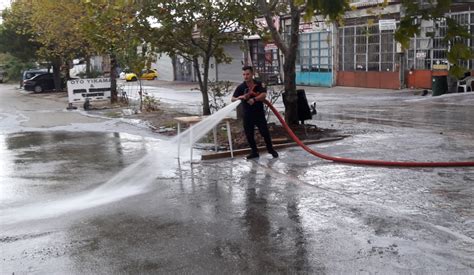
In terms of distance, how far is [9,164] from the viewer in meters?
10.9

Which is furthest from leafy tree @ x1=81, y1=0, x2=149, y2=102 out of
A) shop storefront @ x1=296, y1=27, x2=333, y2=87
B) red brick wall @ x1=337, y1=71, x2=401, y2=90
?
shop storefront @ x1=296, y1=27, x2=333, y2=87

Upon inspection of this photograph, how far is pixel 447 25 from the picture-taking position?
3.04 meters

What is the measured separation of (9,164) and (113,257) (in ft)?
20.8

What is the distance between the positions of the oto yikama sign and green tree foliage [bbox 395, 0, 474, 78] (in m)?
20.9

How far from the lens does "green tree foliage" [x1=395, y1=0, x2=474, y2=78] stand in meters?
3.04

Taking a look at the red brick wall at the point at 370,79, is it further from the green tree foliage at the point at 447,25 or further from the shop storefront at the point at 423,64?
the green tree foliage at the point at 447,25

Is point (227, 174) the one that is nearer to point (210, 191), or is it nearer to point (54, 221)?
point (210, 191)

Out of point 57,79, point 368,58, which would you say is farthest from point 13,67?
point 368,58

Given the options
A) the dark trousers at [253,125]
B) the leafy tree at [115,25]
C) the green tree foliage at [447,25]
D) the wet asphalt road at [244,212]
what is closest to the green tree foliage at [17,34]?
the leafy tree at [115,25]

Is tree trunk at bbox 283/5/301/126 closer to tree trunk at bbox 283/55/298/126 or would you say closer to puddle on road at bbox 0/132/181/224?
tree trunk at bbox 283/55/298/126

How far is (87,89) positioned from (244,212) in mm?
17847

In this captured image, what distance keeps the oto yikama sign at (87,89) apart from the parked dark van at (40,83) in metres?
17.3

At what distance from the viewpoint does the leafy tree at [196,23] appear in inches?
559

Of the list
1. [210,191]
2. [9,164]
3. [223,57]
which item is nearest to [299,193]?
[210,191]
